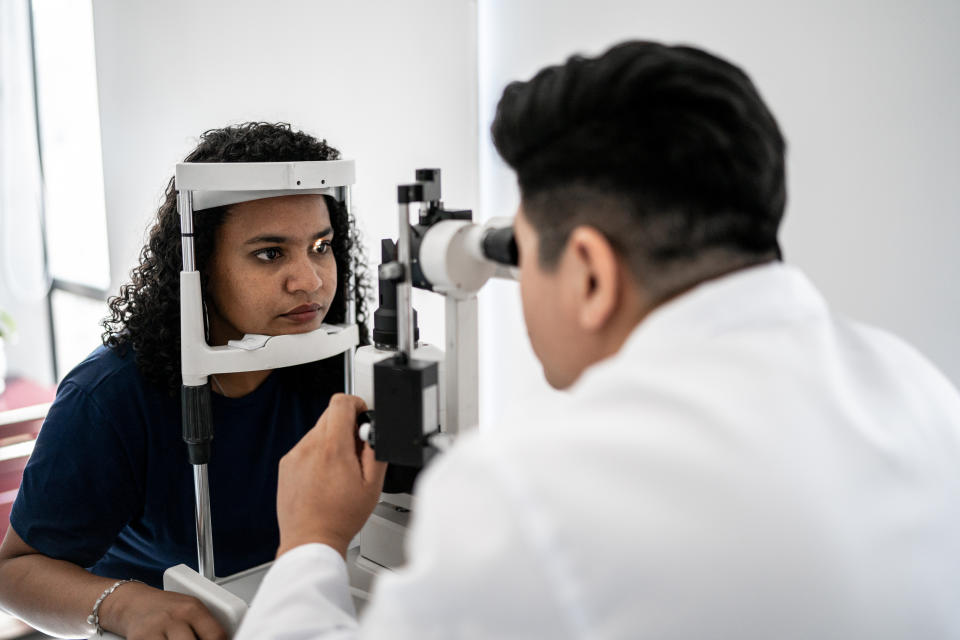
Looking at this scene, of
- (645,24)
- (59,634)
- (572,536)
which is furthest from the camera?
(645,24)

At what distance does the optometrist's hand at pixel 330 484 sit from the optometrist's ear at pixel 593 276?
13.3 inches

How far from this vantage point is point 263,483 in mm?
1372

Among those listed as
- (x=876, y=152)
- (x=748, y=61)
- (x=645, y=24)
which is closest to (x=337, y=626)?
(x=876, y=152)

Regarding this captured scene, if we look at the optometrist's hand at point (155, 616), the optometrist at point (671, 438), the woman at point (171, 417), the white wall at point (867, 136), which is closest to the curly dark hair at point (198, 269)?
the woman at point (171, 417)

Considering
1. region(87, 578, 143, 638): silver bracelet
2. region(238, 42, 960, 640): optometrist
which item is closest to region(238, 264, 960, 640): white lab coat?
region(238, 42, 960, 640): optometrist

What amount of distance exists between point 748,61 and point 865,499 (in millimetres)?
1604

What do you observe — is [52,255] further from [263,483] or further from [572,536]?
[572,536]

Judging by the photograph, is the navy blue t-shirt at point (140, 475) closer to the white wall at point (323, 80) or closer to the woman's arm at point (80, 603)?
the woman's arm at point (80, 603)

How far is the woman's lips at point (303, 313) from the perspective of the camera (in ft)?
4.30

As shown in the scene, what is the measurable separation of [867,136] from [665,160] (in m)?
1.33

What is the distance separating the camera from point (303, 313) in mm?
1321

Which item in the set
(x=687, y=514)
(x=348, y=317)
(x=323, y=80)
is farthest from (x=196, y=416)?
(x=323, y=80)

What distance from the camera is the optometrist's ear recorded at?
0.64 m

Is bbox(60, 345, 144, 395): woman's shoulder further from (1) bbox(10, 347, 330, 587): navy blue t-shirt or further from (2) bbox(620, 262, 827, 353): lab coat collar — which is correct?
(2) bbox(620, 262, 827, 353): lab coat collar
